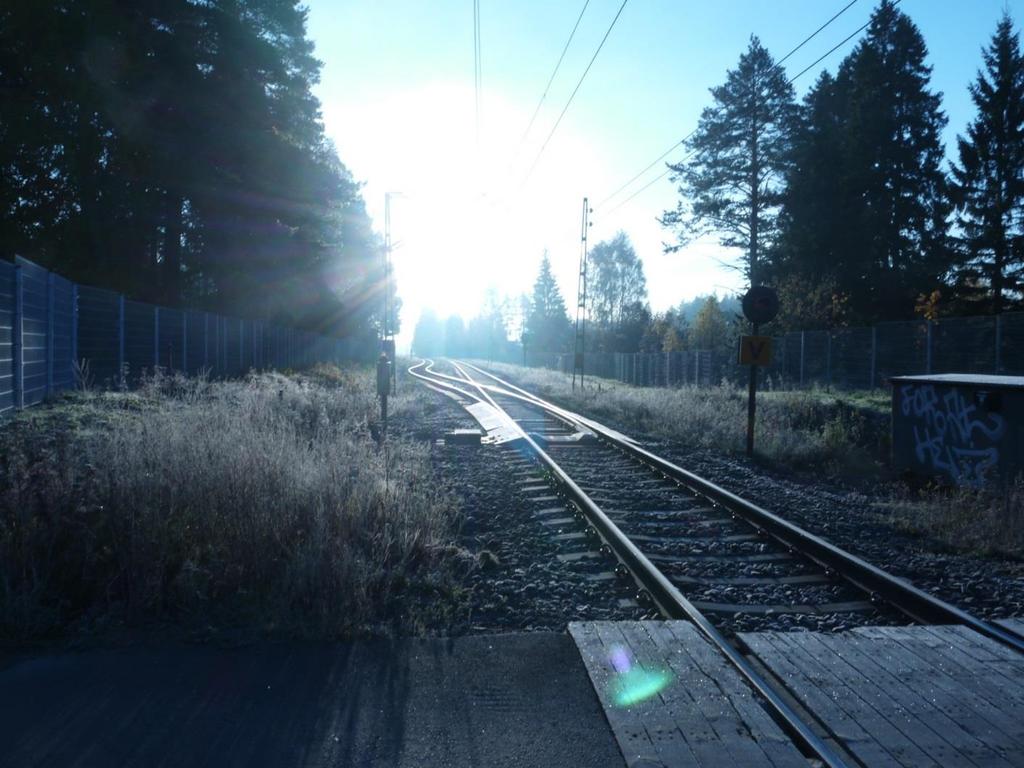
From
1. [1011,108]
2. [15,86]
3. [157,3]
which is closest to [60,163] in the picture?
[15,86]

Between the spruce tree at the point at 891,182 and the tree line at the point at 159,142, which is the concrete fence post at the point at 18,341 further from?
the spruce tree at the point at 891,182

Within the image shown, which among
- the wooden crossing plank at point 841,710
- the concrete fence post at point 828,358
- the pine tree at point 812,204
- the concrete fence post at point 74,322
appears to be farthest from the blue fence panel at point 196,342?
the pine tree at point 812,204

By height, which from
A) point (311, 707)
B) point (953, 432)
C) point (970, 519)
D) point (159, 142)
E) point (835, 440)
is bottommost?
point (311, 707)

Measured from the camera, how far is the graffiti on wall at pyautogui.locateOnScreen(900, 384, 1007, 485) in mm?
10961

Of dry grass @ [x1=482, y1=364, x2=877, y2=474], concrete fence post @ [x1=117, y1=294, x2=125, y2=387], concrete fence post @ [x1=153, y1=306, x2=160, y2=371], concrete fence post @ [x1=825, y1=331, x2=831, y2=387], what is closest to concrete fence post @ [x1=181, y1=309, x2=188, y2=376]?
concrete fence post @ [x1=153, y1=306, x2=160, y2=371]

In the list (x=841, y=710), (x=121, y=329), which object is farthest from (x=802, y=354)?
(x=841, y=710)

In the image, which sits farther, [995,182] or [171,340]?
[995,182]

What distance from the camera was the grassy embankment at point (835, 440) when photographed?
859 cm

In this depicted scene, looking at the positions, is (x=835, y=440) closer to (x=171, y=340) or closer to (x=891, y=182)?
(x=171, y=340)

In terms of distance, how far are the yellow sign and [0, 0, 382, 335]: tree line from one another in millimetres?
21595

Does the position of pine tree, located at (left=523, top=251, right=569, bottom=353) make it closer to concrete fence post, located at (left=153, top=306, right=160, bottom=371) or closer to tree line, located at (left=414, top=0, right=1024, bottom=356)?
tree line, located at (left=414, top=0, right=1024, bottom=356)

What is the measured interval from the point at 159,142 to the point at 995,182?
3996 cm

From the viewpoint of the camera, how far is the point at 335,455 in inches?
340

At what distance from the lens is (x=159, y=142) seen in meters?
27.2
